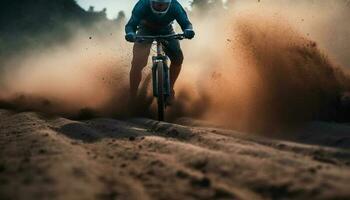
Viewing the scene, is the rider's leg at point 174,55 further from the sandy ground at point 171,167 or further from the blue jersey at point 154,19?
the sandy ground at point 171,167

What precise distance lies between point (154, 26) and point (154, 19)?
19 centimetres

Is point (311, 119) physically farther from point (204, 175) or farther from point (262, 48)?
point (204, 175)

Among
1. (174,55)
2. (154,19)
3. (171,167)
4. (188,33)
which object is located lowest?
(171,167)

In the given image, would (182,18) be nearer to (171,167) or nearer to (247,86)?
(247,86)

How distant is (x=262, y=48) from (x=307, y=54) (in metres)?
0.82

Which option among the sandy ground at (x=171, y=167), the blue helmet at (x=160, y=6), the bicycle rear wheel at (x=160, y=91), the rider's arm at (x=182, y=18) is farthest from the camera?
the rider's arm at (x=182, y=18)

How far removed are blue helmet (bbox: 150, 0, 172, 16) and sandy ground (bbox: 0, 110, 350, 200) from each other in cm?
346

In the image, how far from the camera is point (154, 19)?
8.39 meters

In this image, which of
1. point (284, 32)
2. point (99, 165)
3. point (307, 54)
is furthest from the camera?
point (284, 32)

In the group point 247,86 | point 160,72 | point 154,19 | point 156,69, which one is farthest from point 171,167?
point 154,19

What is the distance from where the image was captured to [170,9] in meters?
8.34

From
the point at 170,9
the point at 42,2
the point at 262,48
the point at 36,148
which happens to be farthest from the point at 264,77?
the point at 42,2

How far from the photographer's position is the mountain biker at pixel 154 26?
8.16 metres

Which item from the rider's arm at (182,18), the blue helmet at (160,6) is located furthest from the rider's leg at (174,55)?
the blue helmet at (160,6)
